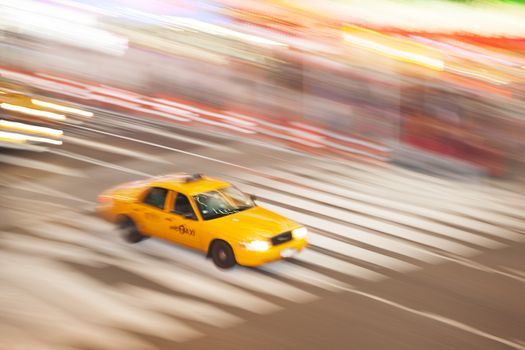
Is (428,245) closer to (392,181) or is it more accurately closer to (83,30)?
(392,181)

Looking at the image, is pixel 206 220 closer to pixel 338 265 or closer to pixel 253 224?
pixel 253 224

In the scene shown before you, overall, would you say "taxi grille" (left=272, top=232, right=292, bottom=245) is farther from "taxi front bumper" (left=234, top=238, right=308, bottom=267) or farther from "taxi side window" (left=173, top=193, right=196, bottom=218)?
"taxi side window" (left=173, top=193, right=196, bottom=218)

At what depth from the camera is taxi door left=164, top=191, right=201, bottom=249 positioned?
12.3 m

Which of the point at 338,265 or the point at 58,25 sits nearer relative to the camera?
the point at 338,265

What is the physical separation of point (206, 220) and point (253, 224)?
740mm

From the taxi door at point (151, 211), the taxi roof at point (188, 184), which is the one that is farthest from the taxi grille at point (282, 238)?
the taxi door at point (151, 211)

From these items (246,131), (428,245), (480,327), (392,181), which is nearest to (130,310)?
(480,327)

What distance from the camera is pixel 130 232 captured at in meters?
13.2

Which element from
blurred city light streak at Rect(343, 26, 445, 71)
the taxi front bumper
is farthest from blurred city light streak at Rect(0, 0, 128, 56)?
the taxi front bumper

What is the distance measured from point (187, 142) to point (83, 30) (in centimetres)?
1322

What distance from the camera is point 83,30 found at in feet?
108

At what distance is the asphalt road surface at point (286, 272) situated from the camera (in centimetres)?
1008

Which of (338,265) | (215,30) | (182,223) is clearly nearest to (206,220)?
(182,223)

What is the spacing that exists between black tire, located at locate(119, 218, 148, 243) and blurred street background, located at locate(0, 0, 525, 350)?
0.29 metres
